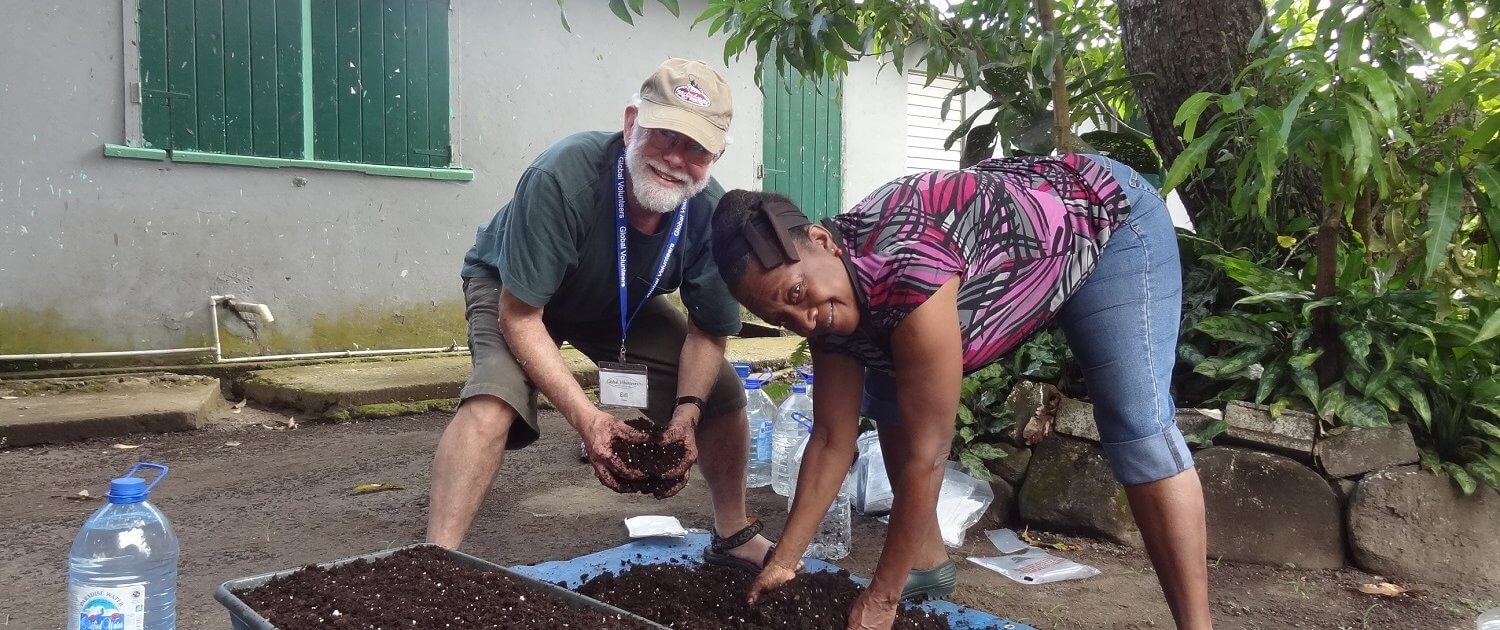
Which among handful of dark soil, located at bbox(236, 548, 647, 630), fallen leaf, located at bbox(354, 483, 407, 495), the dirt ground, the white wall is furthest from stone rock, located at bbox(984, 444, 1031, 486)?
the white wall

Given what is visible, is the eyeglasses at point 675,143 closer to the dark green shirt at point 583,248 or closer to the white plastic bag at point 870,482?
the dark green shirt at point 583,248

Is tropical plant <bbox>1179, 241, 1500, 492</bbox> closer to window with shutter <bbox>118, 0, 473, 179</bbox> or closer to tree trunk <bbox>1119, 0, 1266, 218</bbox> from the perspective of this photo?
tree trunk <bbox>1119, 0, 1266, 218</bbox>

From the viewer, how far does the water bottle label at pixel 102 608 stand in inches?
72.2

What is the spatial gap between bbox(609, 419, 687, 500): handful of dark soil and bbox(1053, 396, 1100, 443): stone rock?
5.05 feet

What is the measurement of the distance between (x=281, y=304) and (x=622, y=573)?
4.30m

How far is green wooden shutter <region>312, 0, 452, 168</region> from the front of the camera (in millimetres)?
6059

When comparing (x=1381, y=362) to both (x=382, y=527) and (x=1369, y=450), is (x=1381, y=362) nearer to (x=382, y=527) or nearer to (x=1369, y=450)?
(x=1369, y=450)

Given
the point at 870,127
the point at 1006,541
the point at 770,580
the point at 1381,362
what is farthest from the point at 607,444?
the point at 870,127

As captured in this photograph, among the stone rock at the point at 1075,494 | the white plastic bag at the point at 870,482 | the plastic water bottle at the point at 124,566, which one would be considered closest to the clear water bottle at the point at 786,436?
the white plastic bag at the point at 870,482

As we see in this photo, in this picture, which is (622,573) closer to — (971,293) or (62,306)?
(971,293)

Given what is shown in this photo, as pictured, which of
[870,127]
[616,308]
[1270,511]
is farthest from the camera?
[870,127]

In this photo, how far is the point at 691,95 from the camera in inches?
101

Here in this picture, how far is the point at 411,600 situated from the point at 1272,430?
264cm

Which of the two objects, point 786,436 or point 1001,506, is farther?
point 786,436
